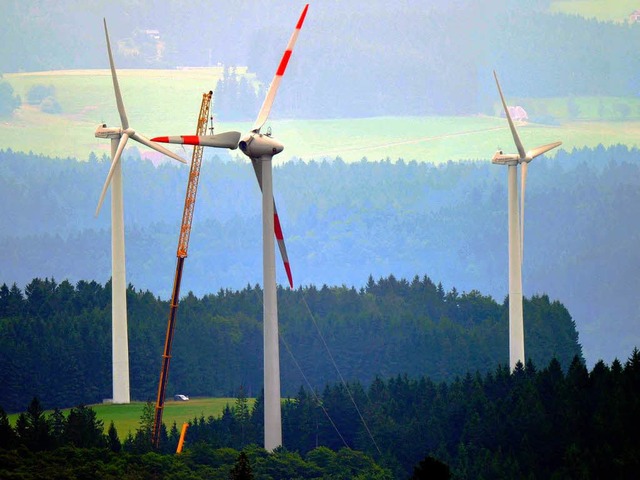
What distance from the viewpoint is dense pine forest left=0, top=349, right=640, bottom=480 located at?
14300cm

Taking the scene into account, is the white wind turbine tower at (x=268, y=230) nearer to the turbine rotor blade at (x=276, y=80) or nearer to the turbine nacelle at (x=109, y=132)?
the turbine rotor blade at (x=276, y=80)

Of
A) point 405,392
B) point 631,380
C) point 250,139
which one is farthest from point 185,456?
point 405,392

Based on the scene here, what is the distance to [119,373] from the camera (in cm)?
19575

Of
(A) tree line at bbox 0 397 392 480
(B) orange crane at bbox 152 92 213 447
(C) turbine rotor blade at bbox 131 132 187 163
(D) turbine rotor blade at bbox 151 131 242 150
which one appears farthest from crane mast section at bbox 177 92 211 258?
(D) turbine rotor blade at bbox 151 131 242 150

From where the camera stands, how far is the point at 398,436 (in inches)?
7018

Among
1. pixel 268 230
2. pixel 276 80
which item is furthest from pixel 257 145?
pixel 268 230

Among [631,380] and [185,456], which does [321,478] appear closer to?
[185,456]

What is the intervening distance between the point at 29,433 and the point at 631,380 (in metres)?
46.8

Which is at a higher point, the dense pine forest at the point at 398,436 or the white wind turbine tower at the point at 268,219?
the white wind turbine tower at the point at 268,219

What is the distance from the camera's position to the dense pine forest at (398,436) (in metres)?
143

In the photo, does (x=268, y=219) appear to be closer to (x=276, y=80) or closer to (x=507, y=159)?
(x=276, y=80)

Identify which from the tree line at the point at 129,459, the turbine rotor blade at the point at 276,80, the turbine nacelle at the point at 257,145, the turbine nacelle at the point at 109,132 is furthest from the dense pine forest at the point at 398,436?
the turbine nacelle at the point at 109,132

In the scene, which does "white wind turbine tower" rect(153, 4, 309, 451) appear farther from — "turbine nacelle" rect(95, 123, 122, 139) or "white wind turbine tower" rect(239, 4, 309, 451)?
"turbine nacelle" rect(95, 123, 122, 139)

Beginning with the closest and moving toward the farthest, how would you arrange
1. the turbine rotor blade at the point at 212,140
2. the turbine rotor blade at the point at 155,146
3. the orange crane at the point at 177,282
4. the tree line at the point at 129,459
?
the tree line at the point at 129,459, the turbine rotor blade at the point at 212,140, the turbine rotor blade at the point at 155,146, the orange crane at the point at 177,282
